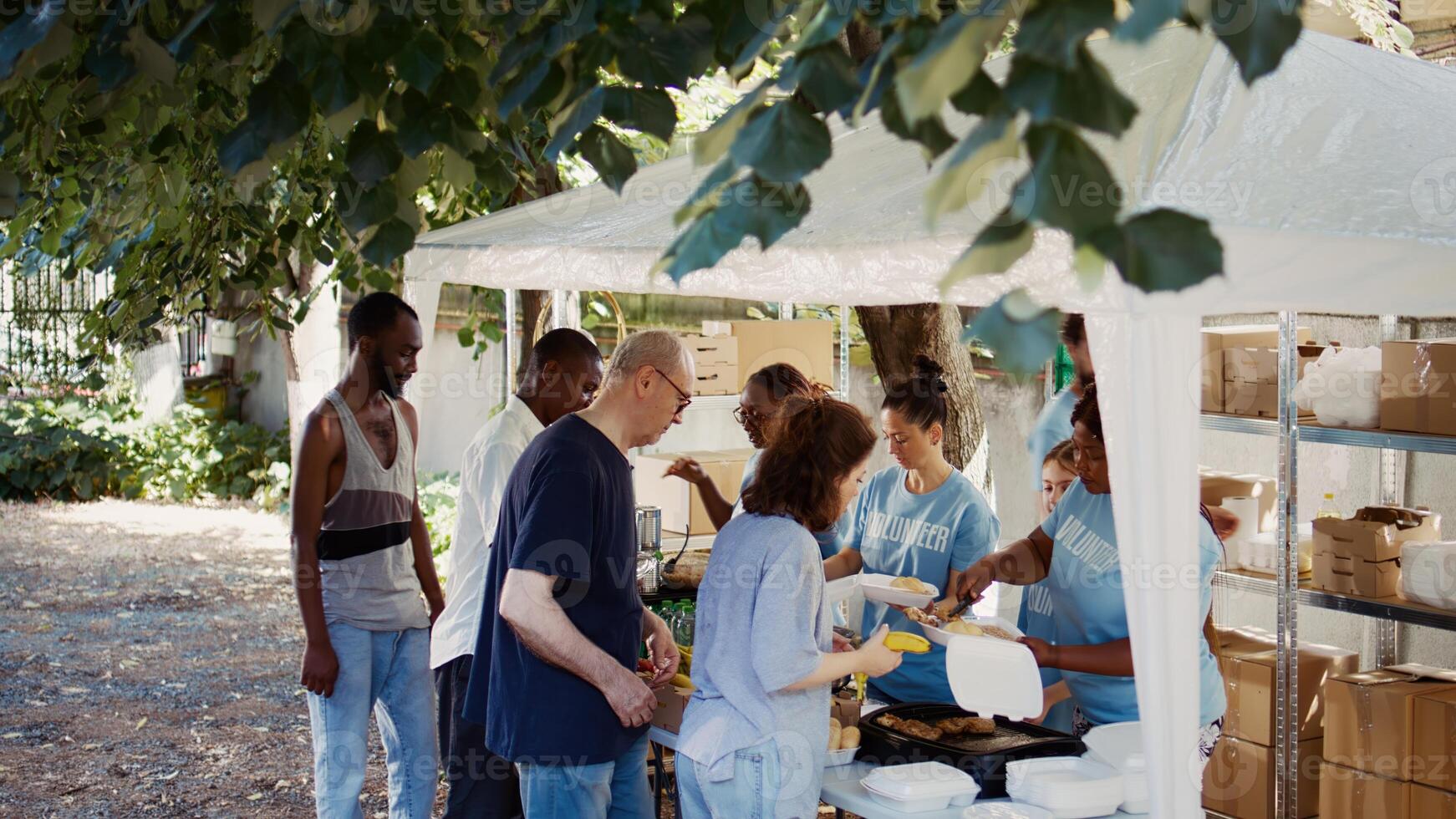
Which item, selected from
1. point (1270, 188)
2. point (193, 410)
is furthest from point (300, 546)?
point (193, 410)

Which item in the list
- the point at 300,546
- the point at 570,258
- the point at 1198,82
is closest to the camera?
the point at 1198,82

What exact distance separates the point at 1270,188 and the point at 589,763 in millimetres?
1729

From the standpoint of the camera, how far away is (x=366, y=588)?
344 centimetres

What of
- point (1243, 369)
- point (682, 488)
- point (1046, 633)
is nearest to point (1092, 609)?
point (1046, 633)

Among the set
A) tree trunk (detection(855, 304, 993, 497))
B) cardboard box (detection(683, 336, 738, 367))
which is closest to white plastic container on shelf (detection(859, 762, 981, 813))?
tree trunk (detection(855, 304, 993, 497))

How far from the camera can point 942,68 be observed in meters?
0.92

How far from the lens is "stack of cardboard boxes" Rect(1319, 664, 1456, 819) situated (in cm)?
384

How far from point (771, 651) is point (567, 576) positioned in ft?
1.49

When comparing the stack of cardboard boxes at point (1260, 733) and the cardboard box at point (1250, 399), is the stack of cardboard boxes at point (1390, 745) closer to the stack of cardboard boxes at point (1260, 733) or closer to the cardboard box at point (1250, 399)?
the stack of cardboard boxes at point (1260, 733)

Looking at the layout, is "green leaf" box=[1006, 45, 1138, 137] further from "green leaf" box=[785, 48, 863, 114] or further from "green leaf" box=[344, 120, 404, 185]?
"green leaf" box=[344, 120, 404, 185]

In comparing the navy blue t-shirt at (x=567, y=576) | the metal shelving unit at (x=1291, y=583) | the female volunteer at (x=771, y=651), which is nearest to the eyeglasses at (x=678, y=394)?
the navy blue t-shirt at (x=567, y=576)

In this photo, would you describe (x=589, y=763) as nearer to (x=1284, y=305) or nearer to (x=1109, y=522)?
(x=1109, y=522)

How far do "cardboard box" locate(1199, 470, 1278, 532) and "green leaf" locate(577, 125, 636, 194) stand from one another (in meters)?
3.56

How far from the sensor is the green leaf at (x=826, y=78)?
1.16 meters
